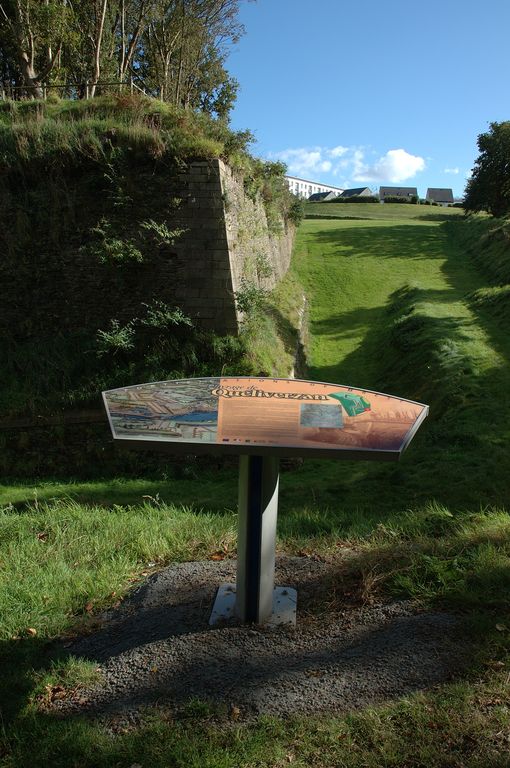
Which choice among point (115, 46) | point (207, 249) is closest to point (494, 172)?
point (115, 46)

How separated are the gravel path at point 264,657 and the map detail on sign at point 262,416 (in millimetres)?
1111

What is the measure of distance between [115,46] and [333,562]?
23071 mm

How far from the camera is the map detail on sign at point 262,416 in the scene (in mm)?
2896

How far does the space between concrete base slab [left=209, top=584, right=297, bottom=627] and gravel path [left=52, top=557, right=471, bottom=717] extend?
0.06 metres

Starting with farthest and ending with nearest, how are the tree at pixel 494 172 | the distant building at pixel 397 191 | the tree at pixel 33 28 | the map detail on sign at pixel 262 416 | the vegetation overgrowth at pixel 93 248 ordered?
the distant building at pixel 397 191, the tree at pixel 494 172, the tree at pixel 33 28, the vegetation overgrowth at pixel 93 248, the map detail on sign at pixel 262 416

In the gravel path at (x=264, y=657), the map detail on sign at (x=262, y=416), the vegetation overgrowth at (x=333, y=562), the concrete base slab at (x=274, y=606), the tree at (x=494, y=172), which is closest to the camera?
the vegetation overgrowth at (x=333, y=562)

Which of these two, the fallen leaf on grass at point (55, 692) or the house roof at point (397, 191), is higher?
the house roof at point (397, 191)

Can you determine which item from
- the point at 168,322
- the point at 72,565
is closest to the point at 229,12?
the point at 168,322

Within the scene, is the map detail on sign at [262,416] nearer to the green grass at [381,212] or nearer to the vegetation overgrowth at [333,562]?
the vegetation overgrowth at [333,562]

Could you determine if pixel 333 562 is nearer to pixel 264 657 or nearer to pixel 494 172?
pixel 264 657

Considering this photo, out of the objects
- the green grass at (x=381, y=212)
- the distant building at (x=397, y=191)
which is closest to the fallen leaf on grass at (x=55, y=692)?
the green grass at (x=381, y=212)

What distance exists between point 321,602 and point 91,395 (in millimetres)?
6723

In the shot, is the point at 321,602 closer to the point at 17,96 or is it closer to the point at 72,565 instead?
the point at 72,565

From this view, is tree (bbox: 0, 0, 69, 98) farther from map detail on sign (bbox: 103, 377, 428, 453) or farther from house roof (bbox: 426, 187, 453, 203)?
house roof (bbox: 426, 187, 453, 203)
